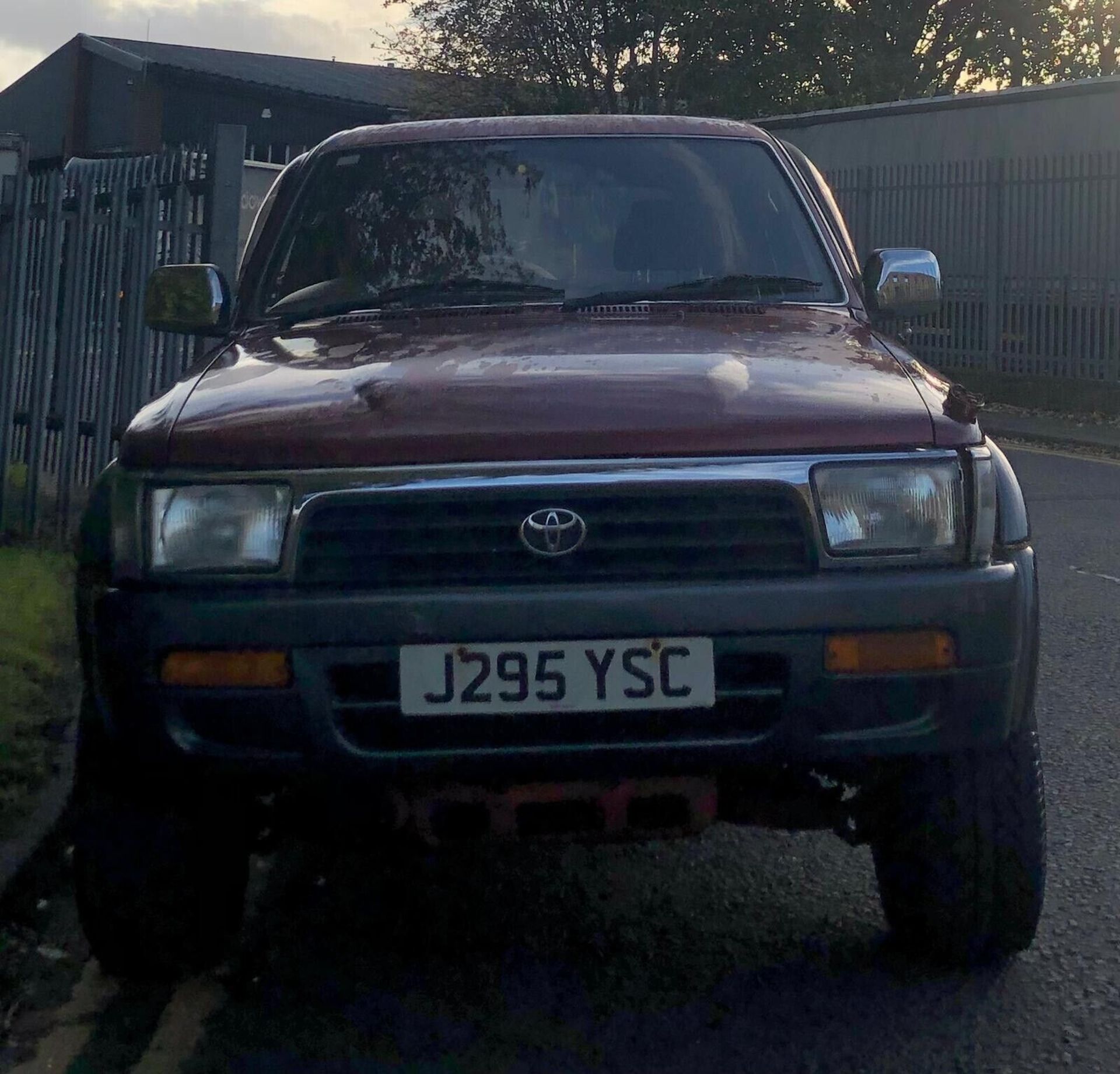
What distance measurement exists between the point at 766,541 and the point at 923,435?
0.34 metres

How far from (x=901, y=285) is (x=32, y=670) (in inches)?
124

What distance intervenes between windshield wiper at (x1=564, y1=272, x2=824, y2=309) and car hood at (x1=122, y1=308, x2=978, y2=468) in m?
0.43

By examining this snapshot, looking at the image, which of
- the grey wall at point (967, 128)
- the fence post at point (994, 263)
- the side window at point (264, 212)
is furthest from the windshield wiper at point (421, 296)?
the grey wall at point (967, 128)

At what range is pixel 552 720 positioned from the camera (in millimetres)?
2850

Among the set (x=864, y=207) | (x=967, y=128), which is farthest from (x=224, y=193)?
(x=967, y=128)

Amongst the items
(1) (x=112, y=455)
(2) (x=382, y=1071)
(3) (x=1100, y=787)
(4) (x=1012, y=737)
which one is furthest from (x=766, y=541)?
(1) (x=112, y=455)

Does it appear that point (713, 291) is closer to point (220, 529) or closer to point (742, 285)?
point (742, 285)

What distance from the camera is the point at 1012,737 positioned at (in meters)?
3.01

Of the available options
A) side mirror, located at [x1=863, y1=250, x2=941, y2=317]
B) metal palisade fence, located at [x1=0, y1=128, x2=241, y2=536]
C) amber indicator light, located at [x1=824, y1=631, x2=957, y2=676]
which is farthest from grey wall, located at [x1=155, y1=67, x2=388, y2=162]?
amber indicator light, located at [x1=824, y1=631, x2=957, y2=676]

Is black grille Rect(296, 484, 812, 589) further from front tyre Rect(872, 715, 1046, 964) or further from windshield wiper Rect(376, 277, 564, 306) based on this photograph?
windshield wiper Rect(376, 277, 564, 306)

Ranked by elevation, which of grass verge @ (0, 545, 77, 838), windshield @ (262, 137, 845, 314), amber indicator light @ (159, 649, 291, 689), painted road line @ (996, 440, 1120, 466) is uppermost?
windshield @ (262, 137, 845, 314)

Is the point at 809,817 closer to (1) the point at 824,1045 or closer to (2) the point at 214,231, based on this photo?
(1) the point at 824,1045

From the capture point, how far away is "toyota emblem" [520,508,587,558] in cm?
287

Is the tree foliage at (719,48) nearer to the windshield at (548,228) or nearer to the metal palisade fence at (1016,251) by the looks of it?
the metal palisade fence at (1016,251)
